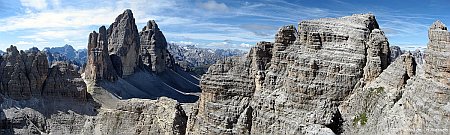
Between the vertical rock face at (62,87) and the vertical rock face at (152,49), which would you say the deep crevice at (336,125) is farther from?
the vertical rock face at (152,49)

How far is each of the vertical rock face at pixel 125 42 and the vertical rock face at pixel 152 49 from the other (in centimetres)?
1433

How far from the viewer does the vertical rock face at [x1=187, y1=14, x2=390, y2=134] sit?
40.5m

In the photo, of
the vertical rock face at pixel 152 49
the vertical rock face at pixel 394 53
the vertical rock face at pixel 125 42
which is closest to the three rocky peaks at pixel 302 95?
the vertical rock face at pixel 394 53

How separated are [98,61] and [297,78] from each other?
292ft

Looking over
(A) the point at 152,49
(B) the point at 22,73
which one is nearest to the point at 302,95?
(B) the point at 22,73

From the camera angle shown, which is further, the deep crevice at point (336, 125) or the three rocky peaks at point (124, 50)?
the three rocky peaks at point (124, 50)

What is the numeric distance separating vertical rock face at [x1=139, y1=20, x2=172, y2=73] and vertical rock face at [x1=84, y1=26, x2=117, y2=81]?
35798 millimetres

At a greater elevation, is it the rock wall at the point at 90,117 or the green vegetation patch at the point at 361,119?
the green vegetation patch at the point at 361,119

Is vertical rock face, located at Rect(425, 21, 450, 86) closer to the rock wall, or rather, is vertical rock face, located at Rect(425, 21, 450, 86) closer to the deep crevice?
the deep crevice

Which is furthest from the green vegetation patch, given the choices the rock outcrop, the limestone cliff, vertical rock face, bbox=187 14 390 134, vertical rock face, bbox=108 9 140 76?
vertical rock face, bbox=108 9 140 76

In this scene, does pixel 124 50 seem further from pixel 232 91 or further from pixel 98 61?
pixel 232 91

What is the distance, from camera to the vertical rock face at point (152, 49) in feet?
549

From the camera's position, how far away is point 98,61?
123312mm

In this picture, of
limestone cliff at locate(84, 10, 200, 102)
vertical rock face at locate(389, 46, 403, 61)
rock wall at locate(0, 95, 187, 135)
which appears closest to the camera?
vertical rock face at locate(389, 46, 403, 61)
